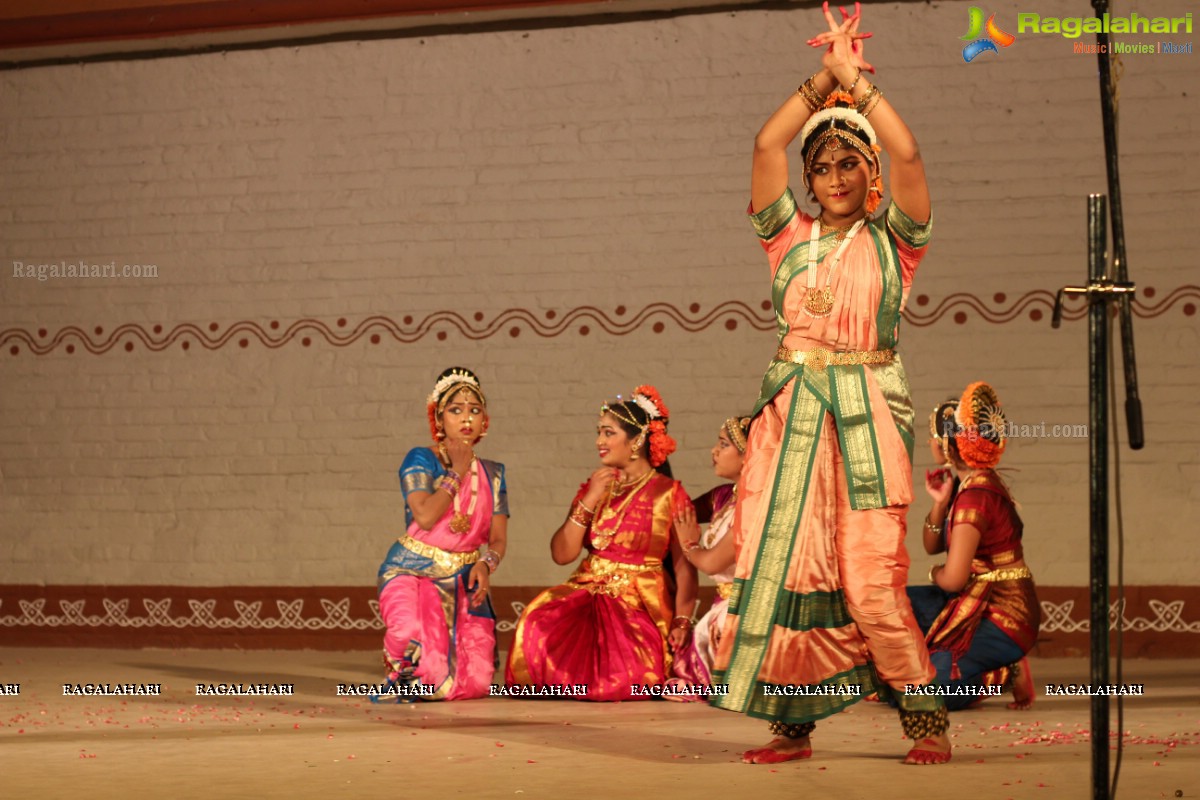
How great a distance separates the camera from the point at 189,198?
25.8 ft

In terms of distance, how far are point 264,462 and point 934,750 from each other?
455cm

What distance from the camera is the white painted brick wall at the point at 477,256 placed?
6859mm

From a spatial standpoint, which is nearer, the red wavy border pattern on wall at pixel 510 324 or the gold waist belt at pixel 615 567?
the gold waist belt at pixel 615 567

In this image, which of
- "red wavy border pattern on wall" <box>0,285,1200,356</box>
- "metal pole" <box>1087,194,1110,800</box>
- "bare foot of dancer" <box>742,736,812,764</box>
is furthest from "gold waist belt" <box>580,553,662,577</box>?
"metal pole" <box>1087,194,1110,800</box>

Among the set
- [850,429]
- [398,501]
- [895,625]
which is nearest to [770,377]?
[850,429]

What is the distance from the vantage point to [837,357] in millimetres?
3980

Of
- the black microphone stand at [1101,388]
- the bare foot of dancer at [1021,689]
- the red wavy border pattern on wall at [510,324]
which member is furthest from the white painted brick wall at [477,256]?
the black microphone stand at [1101,388]

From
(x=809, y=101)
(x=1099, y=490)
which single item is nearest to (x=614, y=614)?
(x=809, y=101)

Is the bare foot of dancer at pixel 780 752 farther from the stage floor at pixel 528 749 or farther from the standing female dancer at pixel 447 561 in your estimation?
the standing female dancer at pixel 447 561

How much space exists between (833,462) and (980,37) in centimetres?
368

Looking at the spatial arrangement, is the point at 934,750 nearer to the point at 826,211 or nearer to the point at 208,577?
the point at 826,211

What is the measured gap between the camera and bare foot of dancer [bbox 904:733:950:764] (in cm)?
390

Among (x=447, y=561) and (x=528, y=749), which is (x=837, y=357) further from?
(x=447, y=561)

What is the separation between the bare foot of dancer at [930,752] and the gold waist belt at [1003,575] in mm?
1454
